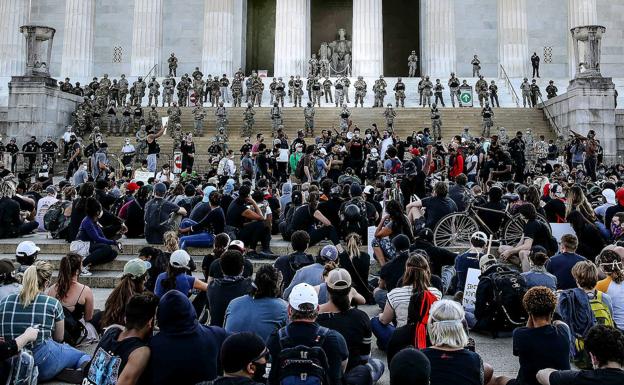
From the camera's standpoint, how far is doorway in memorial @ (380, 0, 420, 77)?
46188 mm

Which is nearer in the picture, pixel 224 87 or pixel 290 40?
pixel 224 87

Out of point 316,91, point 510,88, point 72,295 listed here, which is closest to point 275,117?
point 316,91

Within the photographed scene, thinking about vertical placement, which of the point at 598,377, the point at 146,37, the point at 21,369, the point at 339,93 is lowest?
the point at 21,369

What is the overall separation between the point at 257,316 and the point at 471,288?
3.34m

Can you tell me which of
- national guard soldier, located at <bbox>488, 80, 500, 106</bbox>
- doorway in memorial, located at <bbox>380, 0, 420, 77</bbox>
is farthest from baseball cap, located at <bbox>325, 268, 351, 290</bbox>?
doorway in memorial, located at <bbox>380, 0, 420, 77</bbox>

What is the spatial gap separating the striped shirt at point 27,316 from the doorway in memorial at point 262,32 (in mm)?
40323

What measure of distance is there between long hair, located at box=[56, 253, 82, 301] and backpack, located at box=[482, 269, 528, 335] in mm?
4792

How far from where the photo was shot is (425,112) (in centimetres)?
2884

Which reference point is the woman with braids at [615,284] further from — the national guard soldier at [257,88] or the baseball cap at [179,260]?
the national guard soldier at [257,88]

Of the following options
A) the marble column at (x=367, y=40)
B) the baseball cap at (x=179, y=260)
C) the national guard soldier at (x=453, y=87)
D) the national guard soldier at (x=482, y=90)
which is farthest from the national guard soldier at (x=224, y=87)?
the baseball cap at (x=179, y=260)

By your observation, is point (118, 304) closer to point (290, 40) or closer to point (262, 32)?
point (290, 40)

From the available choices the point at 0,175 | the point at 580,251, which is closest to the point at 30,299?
the point at 580,251

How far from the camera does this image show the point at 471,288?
7770mm

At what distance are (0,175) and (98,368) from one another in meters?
13.6
